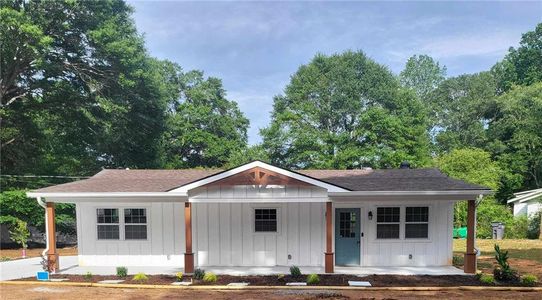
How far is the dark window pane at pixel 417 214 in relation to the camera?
11945 mm

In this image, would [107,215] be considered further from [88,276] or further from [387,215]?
[387,215]

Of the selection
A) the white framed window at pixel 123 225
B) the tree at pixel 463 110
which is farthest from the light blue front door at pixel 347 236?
the tree at pixel 463 110

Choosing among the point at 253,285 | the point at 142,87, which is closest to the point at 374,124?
the point at 142,87

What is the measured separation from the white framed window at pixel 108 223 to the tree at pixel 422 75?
47776 millimetres

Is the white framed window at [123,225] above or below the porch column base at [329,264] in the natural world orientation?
above

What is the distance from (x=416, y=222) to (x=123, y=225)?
10.1m

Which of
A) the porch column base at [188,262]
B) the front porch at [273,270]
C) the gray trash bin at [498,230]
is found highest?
the porch column base at [188,262]

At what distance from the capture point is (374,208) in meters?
12.0

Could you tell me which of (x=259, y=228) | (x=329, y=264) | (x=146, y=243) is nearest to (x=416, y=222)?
(x=329, y=264)

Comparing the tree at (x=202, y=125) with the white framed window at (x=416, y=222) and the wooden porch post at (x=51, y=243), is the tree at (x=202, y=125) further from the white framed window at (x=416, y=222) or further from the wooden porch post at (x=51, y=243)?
the white framed window at (x=416, y=222)

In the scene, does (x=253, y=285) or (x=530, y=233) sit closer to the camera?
(x=253, y=285)

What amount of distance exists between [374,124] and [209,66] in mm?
20084

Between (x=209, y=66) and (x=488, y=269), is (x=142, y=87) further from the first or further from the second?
(x=488, y=269)

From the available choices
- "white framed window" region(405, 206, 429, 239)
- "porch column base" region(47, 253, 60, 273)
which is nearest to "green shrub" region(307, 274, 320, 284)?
"white framed window" region(405, 206, 429, 239)
